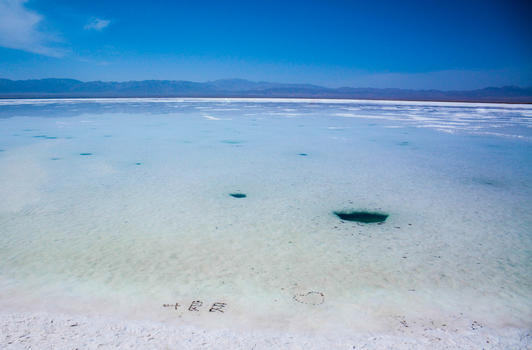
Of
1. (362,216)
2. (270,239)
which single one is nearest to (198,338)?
(270,239)

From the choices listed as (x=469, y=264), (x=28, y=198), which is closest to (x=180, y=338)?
(x=469, y=264)

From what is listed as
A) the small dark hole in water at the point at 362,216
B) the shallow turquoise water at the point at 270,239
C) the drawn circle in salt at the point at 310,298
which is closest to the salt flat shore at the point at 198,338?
the shallow turquoise water at the point at 270,239

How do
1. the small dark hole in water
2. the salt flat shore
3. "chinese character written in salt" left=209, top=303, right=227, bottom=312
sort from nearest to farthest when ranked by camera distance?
the salt flat shore, "chinese character written in salt" left=209, top=303, right=227, bottom=312, the small dark hole in water

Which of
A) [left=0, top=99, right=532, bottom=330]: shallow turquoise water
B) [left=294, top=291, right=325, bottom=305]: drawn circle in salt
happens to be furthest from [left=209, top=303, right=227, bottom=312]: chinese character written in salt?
[left=294, top=291, right=325, bottom=305]: drawn circle in salt

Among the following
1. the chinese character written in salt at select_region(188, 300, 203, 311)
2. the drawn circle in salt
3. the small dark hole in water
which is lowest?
the drawn circle in salt

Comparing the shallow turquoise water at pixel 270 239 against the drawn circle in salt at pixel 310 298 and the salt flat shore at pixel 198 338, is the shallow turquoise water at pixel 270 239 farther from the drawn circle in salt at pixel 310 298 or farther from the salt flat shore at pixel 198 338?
the salt flat shore at pixel 198 338

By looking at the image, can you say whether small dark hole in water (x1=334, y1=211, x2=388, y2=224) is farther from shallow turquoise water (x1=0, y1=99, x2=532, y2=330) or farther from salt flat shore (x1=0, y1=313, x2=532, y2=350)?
salt flat shore (x1=0, y1=313, x2=532, y2=350)

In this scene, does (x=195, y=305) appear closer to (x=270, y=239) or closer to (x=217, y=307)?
→ (x=217, y=307)
